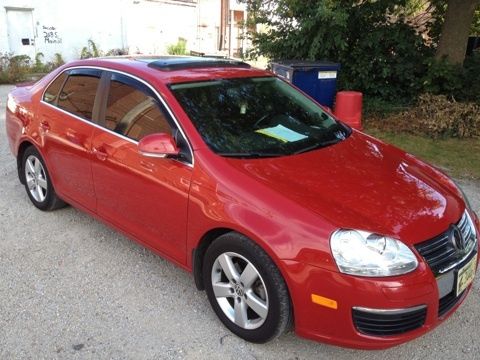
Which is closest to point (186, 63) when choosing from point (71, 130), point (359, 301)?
point (71, 130)

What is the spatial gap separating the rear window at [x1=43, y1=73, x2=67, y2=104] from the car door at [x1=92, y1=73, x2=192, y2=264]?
873 mm

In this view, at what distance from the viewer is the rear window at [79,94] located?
3791 mm

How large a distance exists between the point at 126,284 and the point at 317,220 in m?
1.65

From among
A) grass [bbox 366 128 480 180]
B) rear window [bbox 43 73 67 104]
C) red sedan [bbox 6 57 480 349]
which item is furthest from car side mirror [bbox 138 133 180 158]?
grass [bbox 366 128 480 180]

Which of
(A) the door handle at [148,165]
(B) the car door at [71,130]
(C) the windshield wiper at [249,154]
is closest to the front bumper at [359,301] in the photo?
(C) the windshield wiper at [249,154]

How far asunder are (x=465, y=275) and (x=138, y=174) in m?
2.10

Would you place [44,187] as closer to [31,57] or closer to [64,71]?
[64,71]

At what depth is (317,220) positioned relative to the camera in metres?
2.43

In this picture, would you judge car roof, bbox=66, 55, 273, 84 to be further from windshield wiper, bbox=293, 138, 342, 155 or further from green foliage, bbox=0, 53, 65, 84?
green foliage, bbox=0, 53, 65, 84

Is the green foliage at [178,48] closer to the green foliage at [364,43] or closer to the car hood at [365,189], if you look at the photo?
the green foliage at [364,43]

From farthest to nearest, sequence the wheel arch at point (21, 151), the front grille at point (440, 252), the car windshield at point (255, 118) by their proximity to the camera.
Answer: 1. the wheel arch at point (21, 151)
2. the car windshield at point (255, 118)
3. the front grille at point (440, 252)

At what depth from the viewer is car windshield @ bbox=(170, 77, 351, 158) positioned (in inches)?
122

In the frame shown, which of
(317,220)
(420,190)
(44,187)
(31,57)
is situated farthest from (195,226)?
(31,57)

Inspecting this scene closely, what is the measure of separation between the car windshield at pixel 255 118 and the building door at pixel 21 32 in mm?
15055
